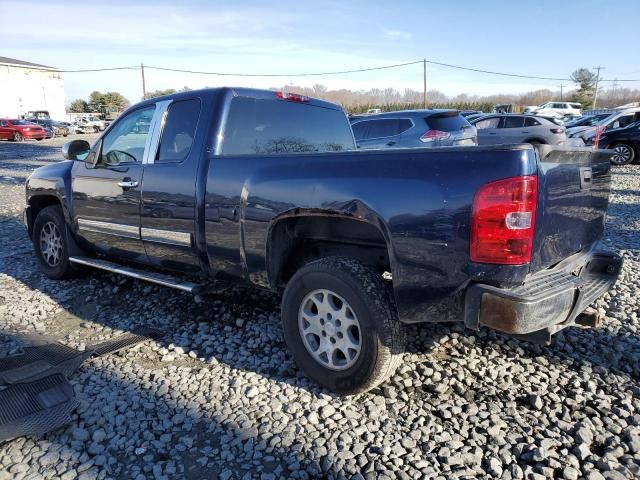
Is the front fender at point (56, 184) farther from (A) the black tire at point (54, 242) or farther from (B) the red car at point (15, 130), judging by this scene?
(B) the red car at point (15, 130)

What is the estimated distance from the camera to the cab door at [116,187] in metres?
4.31

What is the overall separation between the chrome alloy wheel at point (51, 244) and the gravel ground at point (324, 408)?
103cm

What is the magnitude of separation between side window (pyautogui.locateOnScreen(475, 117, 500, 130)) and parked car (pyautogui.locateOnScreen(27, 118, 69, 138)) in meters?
31.0

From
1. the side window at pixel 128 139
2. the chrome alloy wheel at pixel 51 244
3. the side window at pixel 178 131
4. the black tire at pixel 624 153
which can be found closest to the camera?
the side window at pixel 178 131

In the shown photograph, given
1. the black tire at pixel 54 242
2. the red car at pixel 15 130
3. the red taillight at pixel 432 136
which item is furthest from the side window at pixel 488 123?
the red car at pixel 15 130

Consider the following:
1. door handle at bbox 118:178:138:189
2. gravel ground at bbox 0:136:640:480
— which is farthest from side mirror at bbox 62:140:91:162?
gravel ground at bbox 0:136:640:480

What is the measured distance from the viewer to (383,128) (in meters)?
10.9

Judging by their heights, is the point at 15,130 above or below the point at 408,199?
above

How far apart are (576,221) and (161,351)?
3021mm

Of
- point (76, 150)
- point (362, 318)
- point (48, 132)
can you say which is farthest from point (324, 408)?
point (48, 132)

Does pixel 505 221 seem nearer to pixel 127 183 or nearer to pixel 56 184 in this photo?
pixel 127 183

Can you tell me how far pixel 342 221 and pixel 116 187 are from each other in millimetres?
2304

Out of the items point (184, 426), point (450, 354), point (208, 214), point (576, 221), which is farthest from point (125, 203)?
point (576, 221)

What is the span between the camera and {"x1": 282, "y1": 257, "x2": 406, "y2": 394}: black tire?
2879mm
